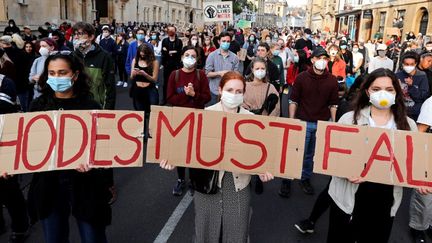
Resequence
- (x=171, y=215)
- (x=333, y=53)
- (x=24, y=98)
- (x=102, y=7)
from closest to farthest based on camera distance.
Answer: (x=171, y=215) → (x=24, y=98) → (x=333, y=53) → (x=102, y=7)

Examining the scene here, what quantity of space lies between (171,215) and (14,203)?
63.0 inches

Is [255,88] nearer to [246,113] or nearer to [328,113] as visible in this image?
[328,113]

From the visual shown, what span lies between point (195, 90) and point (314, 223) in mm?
2156

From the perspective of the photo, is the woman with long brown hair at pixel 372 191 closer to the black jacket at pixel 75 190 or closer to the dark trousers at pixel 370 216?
the dark trousers at pixel 370 216

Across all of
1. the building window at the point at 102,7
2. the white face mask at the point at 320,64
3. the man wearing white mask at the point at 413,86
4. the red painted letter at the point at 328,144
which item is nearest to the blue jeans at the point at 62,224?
the red painted letter at the point at 328,144

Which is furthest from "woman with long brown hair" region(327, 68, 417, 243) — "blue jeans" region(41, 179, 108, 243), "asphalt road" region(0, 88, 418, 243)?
"blue jeans" region(41, 179, 108, 243)

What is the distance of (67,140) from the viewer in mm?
2646

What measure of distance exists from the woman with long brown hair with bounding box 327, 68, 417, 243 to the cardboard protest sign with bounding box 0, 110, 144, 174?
1.59 m

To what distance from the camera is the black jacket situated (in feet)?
8.74

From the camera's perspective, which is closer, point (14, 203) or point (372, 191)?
point (372, 191)

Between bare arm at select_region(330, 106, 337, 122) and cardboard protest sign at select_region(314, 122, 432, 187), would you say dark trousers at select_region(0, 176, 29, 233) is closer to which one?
cardboard protest sign at select_region(314, 122, 432, 187)

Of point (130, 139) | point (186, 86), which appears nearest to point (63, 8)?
point (186, 86)

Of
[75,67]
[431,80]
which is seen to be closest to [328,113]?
[431,80]

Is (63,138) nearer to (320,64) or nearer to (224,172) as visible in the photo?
(224,172)
